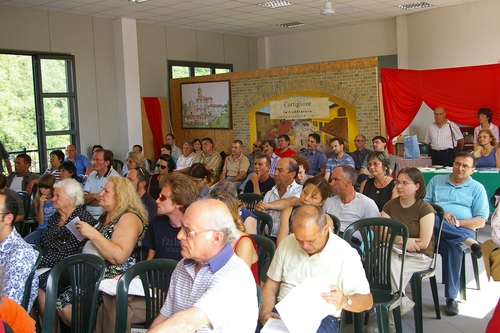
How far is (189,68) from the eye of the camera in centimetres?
1370

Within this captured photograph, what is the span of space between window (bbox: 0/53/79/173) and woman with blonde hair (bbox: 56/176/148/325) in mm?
7182

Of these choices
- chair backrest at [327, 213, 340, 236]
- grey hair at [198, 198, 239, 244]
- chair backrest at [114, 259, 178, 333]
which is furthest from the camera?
chair backrest at [327, 213, 340, 236]

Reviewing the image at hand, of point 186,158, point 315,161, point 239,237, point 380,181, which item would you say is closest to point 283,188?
point 380,181

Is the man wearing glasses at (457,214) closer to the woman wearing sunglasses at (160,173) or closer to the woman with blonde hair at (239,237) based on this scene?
the woman with blonde hair at (239,237)

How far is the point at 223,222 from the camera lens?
2.23m

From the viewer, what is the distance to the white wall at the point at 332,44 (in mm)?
13383

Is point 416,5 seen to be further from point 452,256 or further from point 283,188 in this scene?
point 452,256

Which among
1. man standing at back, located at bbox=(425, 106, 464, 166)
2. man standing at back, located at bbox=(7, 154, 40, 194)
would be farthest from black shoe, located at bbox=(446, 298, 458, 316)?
man standing at back, located at bbox=(7, 154, 40, 194)

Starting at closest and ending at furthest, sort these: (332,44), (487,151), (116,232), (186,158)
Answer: (116,232), (487,151), (186,158), (332,44)

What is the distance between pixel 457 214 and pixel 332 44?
10.1 meters

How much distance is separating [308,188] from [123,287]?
1606 millimetres

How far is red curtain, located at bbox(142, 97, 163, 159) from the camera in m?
12.7

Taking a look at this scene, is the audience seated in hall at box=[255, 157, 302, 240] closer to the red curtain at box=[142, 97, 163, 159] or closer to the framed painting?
the framed painting

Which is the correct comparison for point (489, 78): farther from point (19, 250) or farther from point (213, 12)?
point (19, 250)
